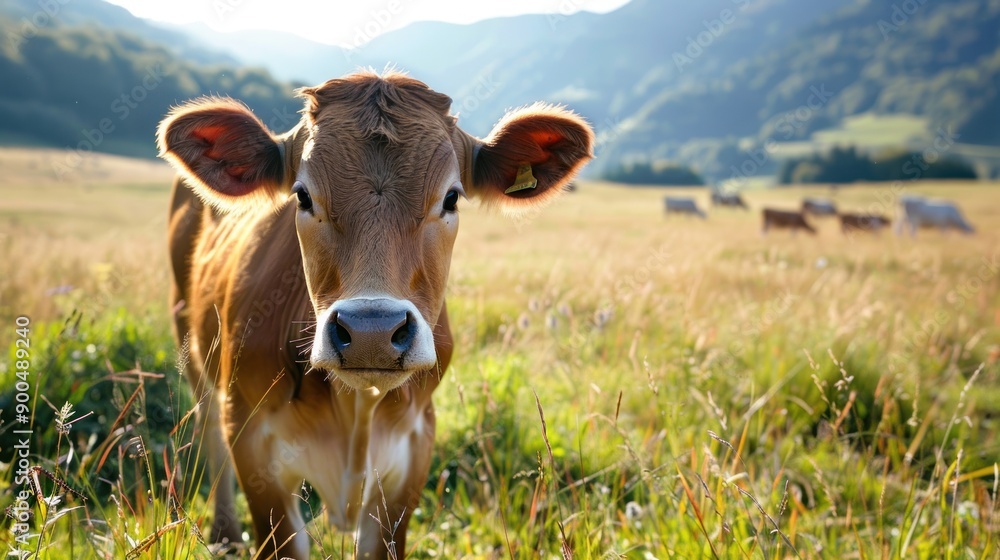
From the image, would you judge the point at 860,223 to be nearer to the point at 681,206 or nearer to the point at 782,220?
the point at 782,220

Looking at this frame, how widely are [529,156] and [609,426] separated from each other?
7.54 feet

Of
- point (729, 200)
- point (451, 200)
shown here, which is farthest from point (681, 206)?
point (451, 200)

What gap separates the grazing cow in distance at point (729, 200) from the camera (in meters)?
53.3

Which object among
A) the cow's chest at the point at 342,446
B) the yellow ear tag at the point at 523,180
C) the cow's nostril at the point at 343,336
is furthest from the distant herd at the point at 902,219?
the cow's nostril at the point at 343,336

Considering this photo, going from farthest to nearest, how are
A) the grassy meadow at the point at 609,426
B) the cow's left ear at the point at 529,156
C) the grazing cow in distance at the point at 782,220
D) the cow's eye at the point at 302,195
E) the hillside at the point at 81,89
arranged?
the hillside at the point at 81,89, the grazing cow in distance at the point at 782,220, the cow's left ear at the point at 529,156, the grassy meadow at the point at 609,426, the cow's eye at the point at 302,195

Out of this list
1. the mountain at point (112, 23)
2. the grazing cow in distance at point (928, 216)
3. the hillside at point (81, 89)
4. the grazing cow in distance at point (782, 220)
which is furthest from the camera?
the mountain at point (112, 23)

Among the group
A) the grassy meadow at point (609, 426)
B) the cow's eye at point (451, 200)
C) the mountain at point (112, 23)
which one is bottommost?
the grassy meadow at point (609, 426)

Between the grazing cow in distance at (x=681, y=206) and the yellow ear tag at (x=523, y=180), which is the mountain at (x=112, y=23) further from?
the yellow ear tag at (x=523, y=180)

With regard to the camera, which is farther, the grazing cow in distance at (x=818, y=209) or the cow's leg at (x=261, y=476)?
the grazing cow in distance at (x=818, y=209)

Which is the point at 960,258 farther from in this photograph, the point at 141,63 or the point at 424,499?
the point at 141,63

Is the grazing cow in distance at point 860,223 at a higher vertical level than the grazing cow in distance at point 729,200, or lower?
higher

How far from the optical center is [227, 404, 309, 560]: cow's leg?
2848 millimetres

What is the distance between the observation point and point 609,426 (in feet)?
15.1

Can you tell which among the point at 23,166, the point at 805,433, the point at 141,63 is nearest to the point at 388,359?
the point at 805,433
